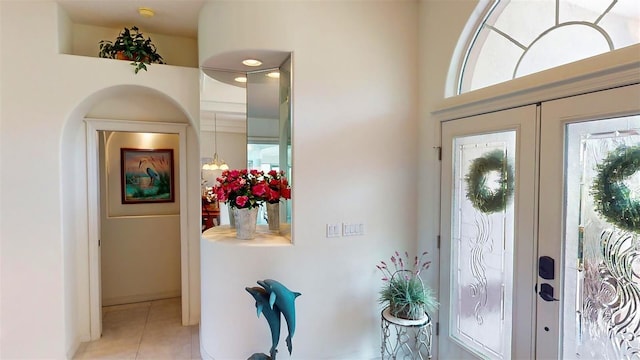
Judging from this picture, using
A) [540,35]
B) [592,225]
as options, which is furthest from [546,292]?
[540,35]

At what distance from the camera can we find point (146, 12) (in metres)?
2.88

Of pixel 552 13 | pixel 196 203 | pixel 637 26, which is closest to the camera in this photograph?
pixel 637 26

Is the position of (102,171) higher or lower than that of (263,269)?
higher

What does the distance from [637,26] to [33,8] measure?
13.1 ft

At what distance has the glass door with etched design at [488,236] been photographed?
206 cm

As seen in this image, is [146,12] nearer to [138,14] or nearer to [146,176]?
[138,14]

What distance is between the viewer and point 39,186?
2.71 m

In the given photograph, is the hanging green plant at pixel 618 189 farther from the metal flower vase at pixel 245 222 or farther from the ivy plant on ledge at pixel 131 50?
the ivy plant on ledge at pixel 131 50

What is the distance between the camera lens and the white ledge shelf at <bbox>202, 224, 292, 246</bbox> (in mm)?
2672

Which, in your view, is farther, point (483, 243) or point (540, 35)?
point (483, 243)

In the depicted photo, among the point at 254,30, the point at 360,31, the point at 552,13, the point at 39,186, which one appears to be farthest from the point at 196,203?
the point at 552,13

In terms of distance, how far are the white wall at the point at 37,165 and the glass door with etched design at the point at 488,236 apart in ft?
9.42

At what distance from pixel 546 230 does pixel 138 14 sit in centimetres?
354

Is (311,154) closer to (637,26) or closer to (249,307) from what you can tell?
(249,307)
